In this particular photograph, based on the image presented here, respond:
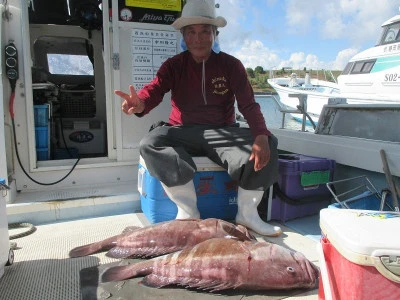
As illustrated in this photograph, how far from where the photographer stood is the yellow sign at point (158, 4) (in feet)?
10.8

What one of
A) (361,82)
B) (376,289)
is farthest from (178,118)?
(361,82)

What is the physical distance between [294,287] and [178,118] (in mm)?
1654

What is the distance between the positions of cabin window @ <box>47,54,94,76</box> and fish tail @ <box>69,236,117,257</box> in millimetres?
3501

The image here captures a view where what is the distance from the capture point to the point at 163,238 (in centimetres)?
210

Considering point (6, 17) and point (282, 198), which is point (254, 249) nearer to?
point (282, 198)

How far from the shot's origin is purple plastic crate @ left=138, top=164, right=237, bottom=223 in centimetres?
262

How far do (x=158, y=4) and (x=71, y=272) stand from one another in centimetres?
259

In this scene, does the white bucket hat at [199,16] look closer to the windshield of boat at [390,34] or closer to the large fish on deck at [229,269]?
the large fish on deck at [229,269]

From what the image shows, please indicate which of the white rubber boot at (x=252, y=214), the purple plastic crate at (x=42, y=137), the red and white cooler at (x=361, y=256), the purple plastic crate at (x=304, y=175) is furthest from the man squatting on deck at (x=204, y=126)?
the purple plastic crate at (x=42, y=137)

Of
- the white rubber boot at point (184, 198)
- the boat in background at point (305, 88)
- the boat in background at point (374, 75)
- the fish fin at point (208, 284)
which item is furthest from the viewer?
the boat in background at point (305, 88)

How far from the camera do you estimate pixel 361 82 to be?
13.7m

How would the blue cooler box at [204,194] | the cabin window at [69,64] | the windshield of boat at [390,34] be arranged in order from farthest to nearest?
→ 1. the windshield of boat at [390,34]
2. the cabin window at [69,64]
3. the blue cooler box at [204,194]

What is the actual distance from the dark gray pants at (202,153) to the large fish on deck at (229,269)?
0.67 m

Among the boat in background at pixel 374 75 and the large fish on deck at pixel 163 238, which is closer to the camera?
the large fish on deck at pixel 163 238
